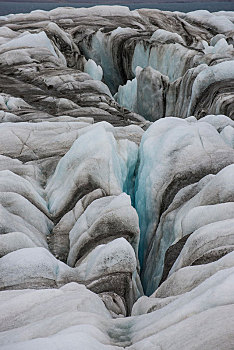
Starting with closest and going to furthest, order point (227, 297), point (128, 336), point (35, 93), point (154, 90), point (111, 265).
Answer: point (227, 297), point (128, 336), point (111, 265), point (35, 93), point (154, 90)

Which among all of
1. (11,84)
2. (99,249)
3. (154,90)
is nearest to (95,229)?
(99,249)

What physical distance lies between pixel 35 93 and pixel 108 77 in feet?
51.0

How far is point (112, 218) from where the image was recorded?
1012 centimetres

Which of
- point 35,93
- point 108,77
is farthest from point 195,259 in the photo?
point 108,77

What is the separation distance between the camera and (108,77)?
35.9 m

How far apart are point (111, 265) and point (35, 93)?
14.8 meters

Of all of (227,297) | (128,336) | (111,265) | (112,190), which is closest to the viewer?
(227,297)

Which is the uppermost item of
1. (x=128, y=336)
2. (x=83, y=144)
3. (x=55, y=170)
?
(x=128, y=336)

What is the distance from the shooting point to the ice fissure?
5336 mm

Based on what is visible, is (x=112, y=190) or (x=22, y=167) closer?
(x=112, y=190)

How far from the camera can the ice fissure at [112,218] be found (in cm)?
534

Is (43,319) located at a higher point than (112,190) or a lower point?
higher

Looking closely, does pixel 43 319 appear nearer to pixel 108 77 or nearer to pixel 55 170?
pixel 55 170

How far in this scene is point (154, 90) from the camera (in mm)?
25797
